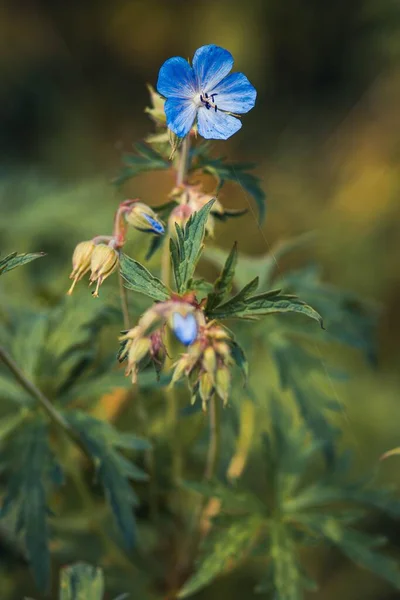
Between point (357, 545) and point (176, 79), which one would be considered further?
point (357, 545)

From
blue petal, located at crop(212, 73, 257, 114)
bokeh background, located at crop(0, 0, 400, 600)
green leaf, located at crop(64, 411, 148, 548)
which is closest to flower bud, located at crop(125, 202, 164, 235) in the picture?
blue petal, located at crop(212, 73, 257, 114)

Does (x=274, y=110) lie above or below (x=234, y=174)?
above

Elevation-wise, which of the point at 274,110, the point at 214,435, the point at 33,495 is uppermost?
the point at 274,110

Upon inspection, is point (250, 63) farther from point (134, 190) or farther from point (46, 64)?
point (46, 64)

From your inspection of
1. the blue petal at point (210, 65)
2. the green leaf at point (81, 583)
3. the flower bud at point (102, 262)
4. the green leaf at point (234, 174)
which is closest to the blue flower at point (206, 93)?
the blue petal at point (210, 65)

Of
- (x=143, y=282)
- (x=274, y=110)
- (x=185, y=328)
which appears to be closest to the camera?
(x=185, y=328)

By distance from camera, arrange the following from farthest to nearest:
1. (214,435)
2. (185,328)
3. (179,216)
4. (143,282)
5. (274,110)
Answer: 1. (274,110)
2. (214,435)
3. (179,216)
4. (143,282)
5. (185,328)

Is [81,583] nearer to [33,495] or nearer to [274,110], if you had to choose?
[33,495]

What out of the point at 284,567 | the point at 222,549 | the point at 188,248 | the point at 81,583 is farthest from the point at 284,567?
the point at 188,248
